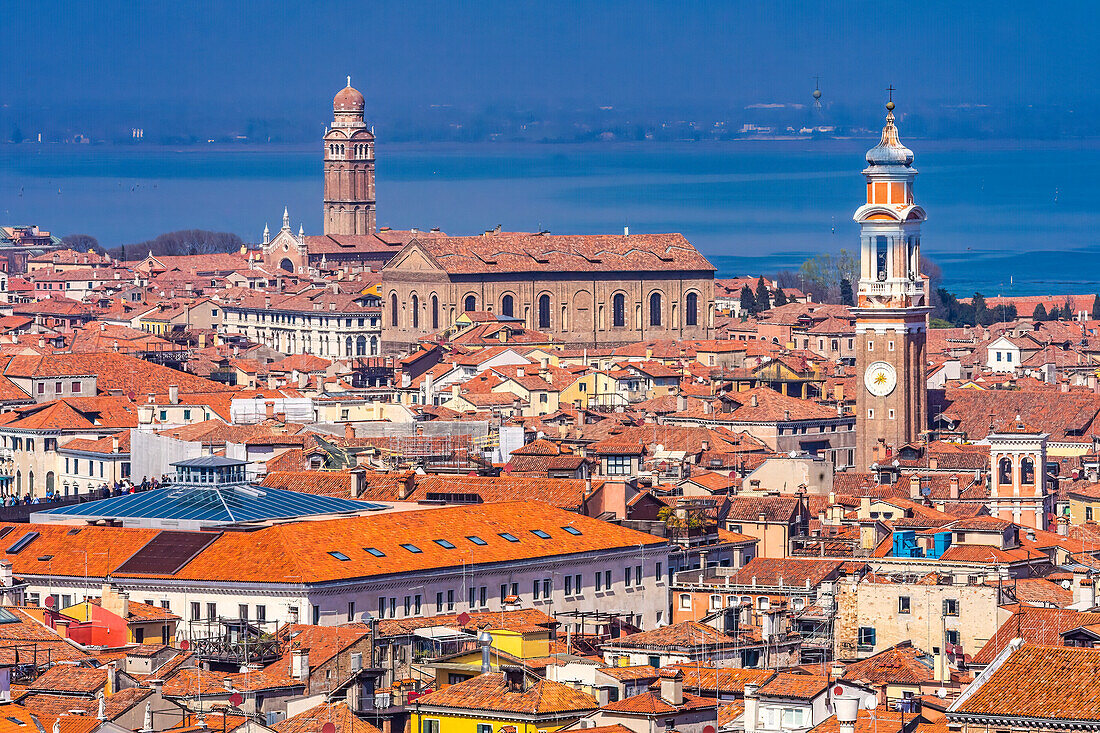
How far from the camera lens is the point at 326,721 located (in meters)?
25.2

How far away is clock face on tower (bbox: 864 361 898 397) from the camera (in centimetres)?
7506

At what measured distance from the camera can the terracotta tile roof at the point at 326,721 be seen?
25.1m

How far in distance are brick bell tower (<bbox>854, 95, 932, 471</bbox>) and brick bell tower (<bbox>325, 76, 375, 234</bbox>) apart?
112m

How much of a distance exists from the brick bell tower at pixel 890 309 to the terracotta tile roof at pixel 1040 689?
5312cm

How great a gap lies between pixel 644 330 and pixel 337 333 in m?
11.4

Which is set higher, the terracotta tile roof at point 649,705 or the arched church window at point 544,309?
the arched church window at point 544,309

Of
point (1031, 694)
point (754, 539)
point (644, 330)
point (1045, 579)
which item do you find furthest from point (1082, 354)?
point (1031, 694)

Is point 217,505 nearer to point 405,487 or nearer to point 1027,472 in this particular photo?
point 405,487

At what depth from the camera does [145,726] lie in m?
26.1

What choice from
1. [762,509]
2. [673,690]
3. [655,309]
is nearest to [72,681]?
[673,690]

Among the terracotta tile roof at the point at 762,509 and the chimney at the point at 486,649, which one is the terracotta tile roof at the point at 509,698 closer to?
the chimney at the point at 486,649

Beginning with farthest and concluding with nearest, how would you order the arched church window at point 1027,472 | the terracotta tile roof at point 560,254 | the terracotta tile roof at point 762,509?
the terracotta tile roof at point 560,254, the arched church window at point 1027,472, the terracotta tile roof at point 762,509

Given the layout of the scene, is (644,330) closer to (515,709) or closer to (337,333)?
(337,333)

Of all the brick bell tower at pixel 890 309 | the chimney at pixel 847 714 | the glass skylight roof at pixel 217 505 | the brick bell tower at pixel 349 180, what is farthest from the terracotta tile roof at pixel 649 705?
the brick bell tower at pixel 349 180
